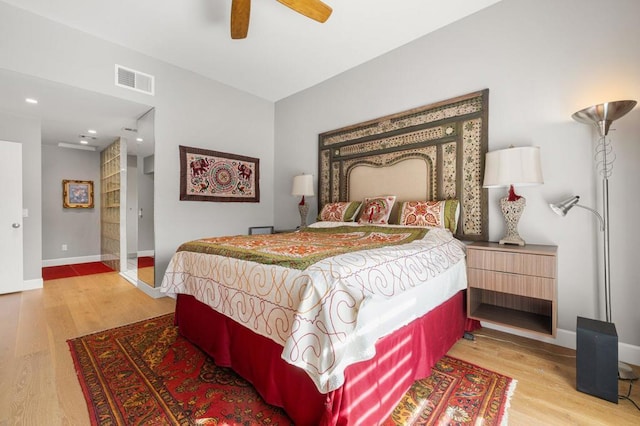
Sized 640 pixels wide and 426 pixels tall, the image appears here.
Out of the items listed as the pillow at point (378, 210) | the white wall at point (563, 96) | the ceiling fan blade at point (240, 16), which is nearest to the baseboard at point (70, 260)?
the ceiling fan blade at point (240, 16)

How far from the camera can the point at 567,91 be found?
Result: 218 cm

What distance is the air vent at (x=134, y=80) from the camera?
3068mm

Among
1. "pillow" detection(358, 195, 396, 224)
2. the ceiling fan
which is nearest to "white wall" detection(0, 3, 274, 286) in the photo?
the ceiling fan

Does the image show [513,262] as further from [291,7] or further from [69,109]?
[69,109]

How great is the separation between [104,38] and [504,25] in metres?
3.96

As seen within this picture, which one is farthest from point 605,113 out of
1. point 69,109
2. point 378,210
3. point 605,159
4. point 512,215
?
point 69,109

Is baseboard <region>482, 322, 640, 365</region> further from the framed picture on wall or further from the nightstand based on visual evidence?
the framed picture on wall

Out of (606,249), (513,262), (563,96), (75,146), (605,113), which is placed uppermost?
(75,146)

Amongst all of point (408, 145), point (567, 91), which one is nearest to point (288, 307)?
point (408, 145)

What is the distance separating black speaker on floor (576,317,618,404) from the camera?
151 centimetres

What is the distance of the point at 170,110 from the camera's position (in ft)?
11.4

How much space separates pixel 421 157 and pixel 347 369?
7.99 ft

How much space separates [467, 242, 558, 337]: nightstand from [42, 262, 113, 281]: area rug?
218 inches

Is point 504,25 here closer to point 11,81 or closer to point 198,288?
point 198,288
